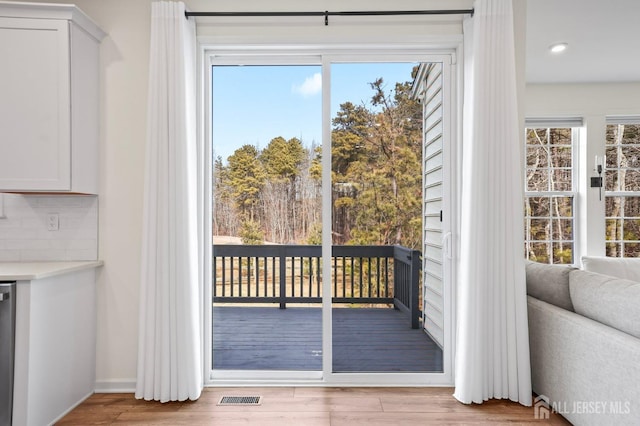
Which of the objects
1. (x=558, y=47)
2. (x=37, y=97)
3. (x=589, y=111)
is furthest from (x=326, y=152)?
(x=589, y=111)

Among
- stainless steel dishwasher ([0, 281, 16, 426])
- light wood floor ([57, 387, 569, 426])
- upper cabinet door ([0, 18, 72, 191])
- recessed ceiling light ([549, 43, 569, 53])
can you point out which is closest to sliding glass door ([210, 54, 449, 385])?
light wood floor ([57, 387, 569, 426])

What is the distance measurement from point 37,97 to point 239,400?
7.11 feet

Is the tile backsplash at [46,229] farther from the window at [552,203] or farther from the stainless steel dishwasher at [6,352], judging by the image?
the window at [552,203]

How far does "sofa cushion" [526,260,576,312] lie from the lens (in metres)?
2.26

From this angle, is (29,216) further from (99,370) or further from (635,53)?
(635,53)

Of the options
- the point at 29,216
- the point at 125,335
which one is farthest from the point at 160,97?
the point at 125,335

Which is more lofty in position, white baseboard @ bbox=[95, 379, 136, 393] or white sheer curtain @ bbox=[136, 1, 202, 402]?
white sheer curtain @ bbox=[136, 1, 202, 402]

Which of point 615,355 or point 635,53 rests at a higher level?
point 635,53

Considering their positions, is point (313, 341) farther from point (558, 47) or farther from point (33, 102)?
point (558, 47)

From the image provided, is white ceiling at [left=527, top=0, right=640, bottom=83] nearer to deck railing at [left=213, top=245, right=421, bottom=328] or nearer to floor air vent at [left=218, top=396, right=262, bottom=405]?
deck railing at [left=213, top=245, right=421, bottom=328]

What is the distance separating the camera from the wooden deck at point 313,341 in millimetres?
2689

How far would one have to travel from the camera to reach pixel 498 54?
7.80ft

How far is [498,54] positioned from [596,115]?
311cm

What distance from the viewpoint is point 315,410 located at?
2.30 metres
